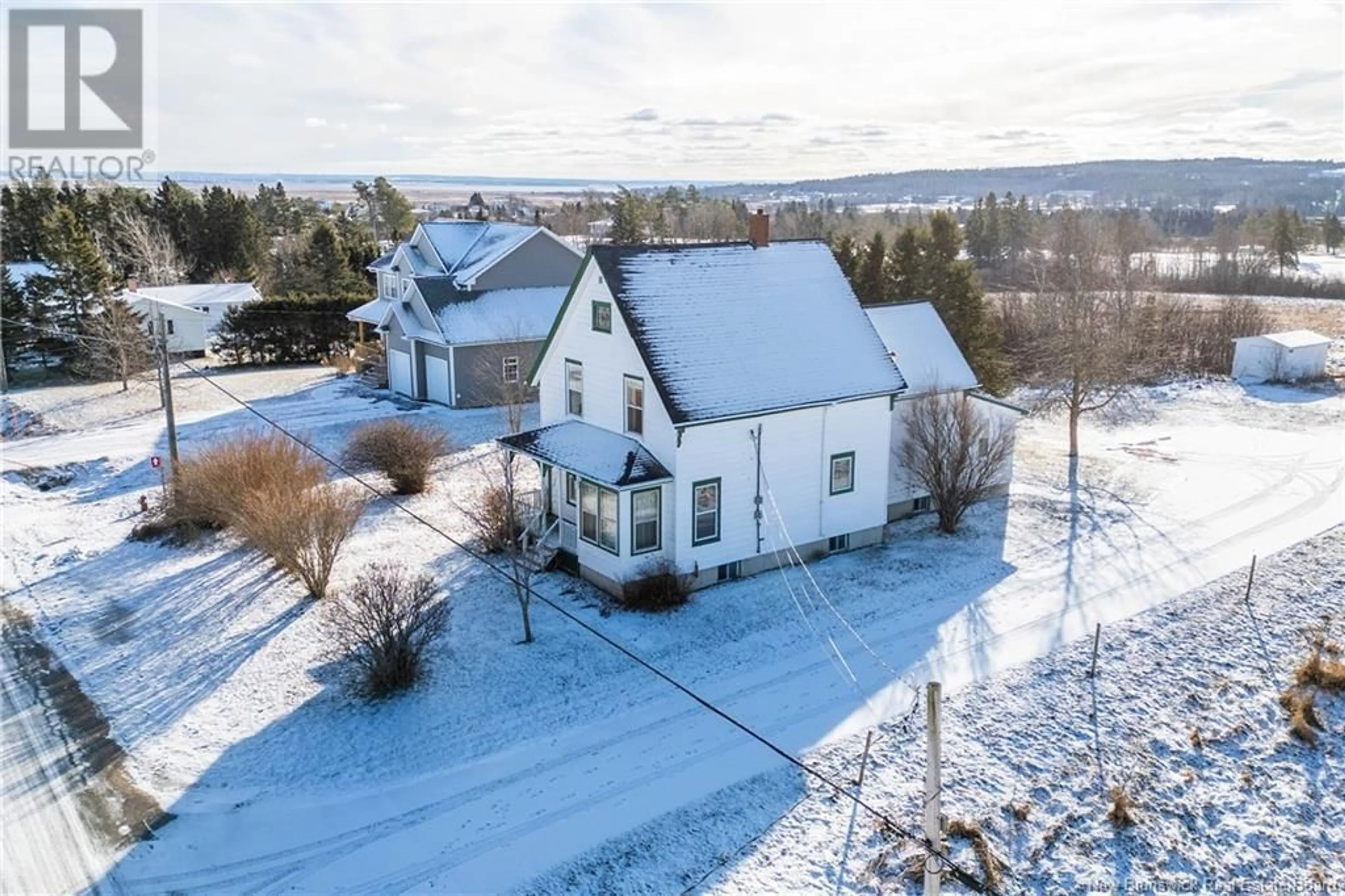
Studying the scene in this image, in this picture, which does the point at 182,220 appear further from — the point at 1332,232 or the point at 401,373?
the point at 1332,232

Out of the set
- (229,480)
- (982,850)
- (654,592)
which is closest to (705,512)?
(654,592)

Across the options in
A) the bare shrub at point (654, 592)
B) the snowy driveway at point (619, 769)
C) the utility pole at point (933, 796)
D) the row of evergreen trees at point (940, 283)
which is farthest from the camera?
the row of evergreen trees at point (940, 283)

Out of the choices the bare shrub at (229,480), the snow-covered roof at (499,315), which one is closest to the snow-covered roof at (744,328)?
the bare shrub at (229,480)

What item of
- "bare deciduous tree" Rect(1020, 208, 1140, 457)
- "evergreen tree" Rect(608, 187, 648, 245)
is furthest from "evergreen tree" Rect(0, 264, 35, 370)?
"bare deciduous tree" Rect(1020, 208, 1140, 457)

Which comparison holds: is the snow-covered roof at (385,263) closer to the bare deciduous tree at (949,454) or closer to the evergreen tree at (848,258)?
the evergreen tree at (848,258)

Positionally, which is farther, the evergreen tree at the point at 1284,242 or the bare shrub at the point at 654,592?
the evergreen tree at the point at 1284,242

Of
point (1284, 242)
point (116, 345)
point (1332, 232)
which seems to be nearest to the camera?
point (116, 345)
